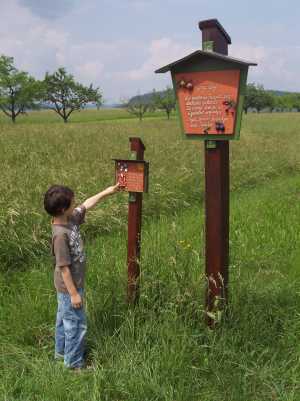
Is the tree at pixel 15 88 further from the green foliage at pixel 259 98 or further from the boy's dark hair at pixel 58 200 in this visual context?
the green foliage at pixel 259 98

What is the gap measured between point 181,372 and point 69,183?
5199 millimetres

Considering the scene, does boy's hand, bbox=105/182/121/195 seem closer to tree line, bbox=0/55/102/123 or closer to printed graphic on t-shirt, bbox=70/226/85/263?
printed graphic on t-shirt, bbox=70/226/85/263

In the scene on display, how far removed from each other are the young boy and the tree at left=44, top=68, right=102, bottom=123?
58833 mm

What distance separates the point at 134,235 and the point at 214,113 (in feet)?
4.01

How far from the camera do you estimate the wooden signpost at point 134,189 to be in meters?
3.41

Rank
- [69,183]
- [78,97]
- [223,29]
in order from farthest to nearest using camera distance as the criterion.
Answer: [78,97], [69,183], [223,29]

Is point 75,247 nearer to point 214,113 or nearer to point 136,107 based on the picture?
point 214,113

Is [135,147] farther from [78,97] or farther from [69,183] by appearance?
[78,97]

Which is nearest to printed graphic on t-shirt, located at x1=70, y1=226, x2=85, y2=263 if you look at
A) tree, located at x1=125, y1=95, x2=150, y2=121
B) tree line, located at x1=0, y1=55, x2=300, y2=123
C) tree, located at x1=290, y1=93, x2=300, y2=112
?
tree line, located at x1=0, y1=55, x2=300, y2=123

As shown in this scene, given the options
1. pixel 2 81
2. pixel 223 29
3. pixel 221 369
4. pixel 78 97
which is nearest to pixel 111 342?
pixel 221 369

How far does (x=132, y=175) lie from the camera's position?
345 cm

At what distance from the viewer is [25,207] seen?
19.0ft

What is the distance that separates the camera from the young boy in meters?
2.97

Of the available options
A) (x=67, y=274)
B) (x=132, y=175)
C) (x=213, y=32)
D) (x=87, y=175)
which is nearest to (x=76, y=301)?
(x=67, y=274)
